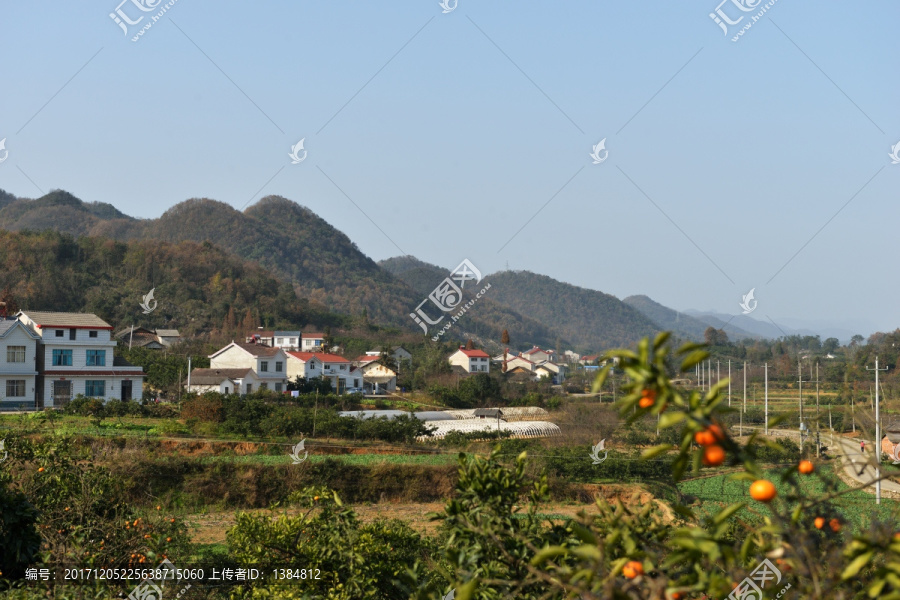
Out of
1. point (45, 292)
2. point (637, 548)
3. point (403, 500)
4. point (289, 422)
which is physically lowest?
point (403, 500)

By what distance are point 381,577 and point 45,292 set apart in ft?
180

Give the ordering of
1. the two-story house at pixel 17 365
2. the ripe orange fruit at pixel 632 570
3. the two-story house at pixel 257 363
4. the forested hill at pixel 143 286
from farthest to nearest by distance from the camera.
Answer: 1. the forested hill at pixel 143 286
2. the two-story house at pixel 257 363
3. the two-story house at pixel 17 365
4. the ripe orange fruit at pixel 632 570

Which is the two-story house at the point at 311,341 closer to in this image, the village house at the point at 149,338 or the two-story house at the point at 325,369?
the village house at the point at 149,338

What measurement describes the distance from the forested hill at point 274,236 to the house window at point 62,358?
72.2m

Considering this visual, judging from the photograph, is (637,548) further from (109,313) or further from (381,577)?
(109,313)

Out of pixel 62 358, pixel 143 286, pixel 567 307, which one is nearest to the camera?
pixel 62 358

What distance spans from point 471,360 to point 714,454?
51.7 metres

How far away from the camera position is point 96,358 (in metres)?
28.8

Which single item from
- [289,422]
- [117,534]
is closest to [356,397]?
[289,422]

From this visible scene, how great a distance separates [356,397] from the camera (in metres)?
34.0

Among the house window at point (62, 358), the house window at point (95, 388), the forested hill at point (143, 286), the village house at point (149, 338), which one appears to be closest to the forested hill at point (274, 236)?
the forested hill at point (143, 286)

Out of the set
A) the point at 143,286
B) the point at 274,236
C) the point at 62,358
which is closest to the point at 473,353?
the point at 143,286

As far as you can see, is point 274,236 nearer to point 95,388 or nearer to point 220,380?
point 220,380

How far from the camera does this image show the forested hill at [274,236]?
10969 centimetres
